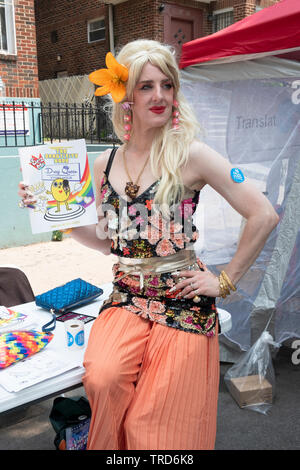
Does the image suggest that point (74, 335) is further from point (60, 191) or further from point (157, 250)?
point (60, 191)

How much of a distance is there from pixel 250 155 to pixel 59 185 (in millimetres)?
2300

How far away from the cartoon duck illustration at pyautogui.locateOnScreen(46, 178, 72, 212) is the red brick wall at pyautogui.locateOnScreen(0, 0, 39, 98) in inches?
289

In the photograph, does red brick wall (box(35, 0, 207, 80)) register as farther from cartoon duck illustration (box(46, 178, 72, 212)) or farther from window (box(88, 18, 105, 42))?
cartoon duck illustration (box(46, 178, 72, 212))

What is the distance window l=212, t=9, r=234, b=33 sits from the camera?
42.7ft

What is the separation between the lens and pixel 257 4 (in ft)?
41.7

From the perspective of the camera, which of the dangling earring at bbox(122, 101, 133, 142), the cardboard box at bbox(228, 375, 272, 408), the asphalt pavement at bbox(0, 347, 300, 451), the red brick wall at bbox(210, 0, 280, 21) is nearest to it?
the dangling earring at bbox(122, 101, 133, 142)

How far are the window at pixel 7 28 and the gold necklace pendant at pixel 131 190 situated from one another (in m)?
8.00

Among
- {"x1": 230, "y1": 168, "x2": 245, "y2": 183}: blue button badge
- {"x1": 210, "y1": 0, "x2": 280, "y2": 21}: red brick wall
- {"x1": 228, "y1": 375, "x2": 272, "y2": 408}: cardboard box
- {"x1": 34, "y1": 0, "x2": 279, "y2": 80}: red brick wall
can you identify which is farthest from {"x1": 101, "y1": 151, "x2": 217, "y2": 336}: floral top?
{"x1": 210, "y1": 0, "x2": 280, "y2": 21}: red brick wall

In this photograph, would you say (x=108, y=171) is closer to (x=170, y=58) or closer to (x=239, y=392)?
(x=170, y=58)

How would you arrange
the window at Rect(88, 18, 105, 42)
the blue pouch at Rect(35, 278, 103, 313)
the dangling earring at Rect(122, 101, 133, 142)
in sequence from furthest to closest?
the window at Rect(88, 18, 105, 42) → the blue pouch at Rect(35, 278, 103, 313) → the dangling earring at Rect(122, 101, 133, 142)

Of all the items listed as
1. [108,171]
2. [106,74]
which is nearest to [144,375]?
[108,171]

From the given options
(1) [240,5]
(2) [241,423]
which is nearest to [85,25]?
(1) [240,5]

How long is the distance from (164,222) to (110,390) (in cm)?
64

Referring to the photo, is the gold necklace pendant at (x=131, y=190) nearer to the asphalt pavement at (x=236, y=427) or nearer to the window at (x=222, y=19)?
the asphalt pavement at (x=236, y=427)
